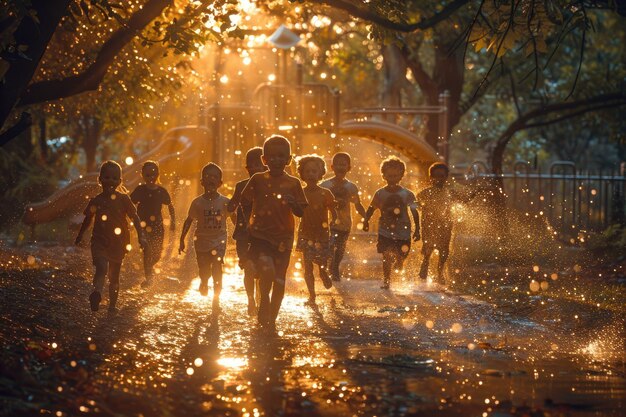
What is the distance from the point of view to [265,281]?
990 cm

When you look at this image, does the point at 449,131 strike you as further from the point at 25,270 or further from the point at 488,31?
the point at 488,31

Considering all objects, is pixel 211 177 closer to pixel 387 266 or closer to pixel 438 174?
pixel 387 266

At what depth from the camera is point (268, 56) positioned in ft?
109

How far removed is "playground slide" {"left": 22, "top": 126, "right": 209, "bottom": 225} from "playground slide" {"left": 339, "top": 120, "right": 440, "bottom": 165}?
11.3 feet

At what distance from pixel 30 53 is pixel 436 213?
612 centimetres

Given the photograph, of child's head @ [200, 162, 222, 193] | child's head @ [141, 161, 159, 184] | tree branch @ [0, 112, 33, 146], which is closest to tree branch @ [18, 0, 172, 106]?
child's head @ [141, 161, 159, 184]

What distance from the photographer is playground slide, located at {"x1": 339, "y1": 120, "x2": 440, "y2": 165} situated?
2528cm

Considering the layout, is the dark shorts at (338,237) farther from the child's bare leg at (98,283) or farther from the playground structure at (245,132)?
the playground structure at (245,132)

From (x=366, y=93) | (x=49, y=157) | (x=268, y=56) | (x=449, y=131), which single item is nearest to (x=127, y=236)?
(x=449, y=131)

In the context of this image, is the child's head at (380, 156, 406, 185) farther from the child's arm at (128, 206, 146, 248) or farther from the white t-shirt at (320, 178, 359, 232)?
the child's arm at (128, 206, 146, 248)

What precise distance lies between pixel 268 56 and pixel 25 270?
61.9 ft

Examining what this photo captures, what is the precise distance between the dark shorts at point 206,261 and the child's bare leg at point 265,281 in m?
2.24

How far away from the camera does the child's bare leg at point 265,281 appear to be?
Answer: 9852mm

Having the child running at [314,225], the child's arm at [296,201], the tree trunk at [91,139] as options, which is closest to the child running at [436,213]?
the child running at [314,225]
